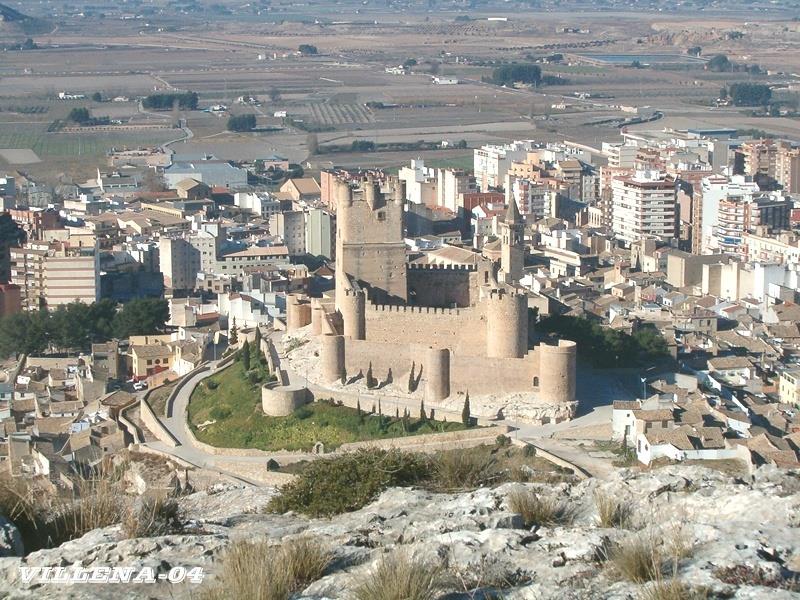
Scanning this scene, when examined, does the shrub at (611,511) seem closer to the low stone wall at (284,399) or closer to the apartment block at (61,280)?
the low stone wall at (284,399)

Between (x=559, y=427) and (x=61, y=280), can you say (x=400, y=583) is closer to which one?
(x=559, y=427)

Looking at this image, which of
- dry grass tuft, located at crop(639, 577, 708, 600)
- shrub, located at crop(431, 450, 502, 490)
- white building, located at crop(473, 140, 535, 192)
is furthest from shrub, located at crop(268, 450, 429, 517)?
white building, located at crop(473, 140, 535, 192)

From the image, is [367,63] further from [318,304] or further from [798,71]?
[318,304]

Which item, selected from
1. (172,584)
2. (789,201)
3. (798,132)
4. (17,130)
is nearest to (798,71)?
(798,132)

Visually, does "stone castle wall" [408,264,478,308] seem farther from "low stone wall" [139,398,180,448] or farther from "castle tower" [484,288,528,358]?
"low stone wall" [139,398,180,448]

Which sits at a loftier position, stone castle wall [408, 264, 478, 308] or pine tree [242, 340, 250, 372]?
stone castle wall [408, 264, 478, 308]
